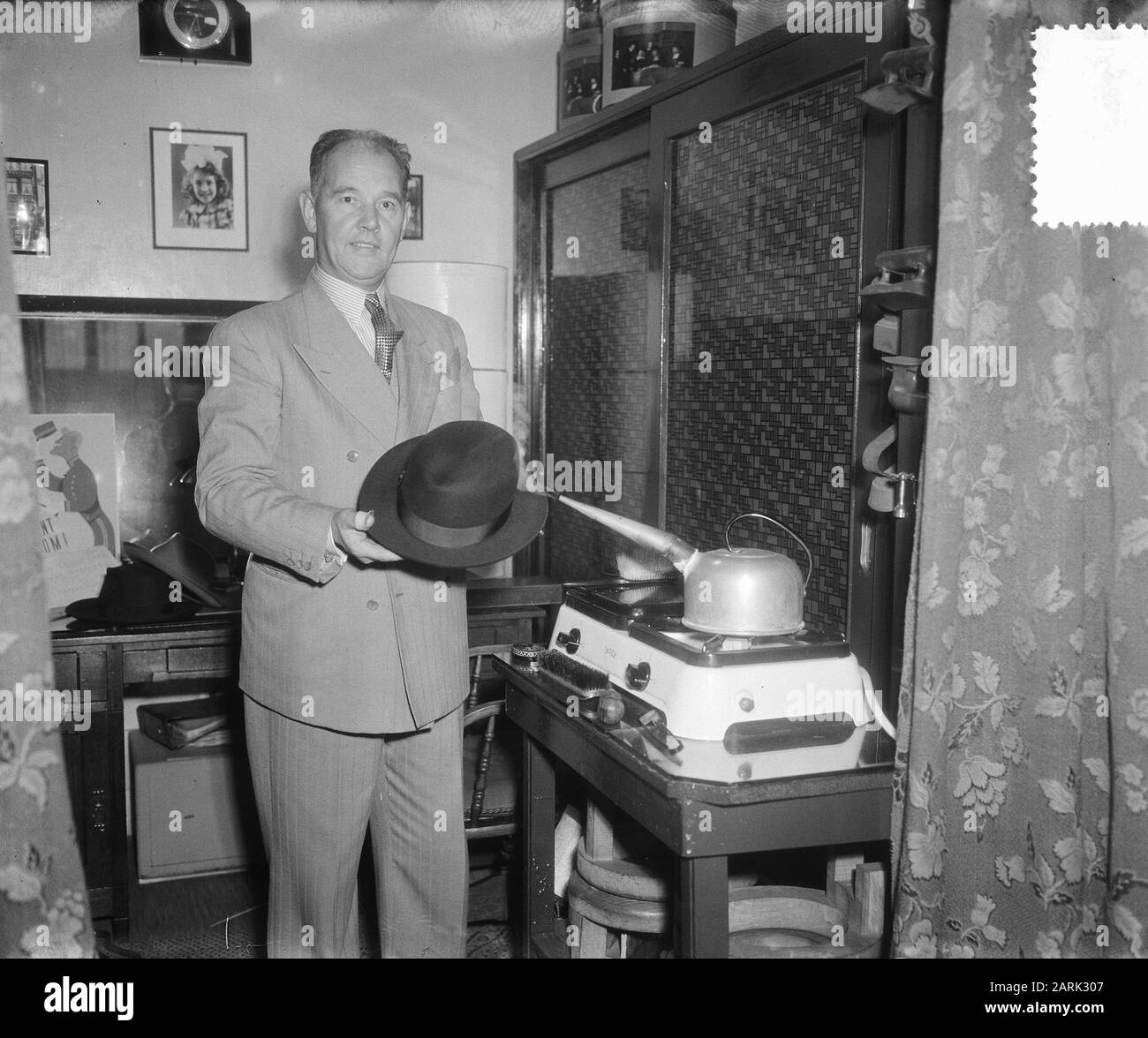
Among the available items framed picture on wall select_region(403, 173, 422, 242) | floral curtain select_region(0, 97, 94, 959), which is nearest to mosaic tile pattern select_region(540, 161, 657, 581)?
framed picture on wall select_region(403, 173, 422, 242)

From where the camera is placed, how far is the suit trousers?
6.40 ft

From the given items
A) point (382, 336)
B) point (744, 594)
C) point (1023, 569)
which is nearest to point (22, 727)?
point (382, 336)

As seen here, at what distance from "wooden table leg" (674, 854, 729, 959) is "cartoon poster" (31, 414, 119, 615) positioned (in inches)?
87.4

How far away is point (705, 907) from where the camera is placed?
1.70 m

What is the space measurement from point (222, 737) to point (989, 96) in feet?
8.17

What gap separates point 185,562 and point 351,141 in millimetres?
1620

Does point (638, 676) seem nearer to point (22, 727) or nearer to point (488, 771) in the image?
point (22, 727)

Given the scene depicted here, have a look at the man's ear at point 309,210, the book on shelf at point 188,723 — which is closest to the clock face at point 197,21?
the man's ear at point 309,210

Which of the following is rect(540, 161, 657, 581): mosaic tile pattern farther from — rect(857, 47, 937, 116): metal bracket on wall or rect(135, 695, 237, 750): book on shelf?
rect(857, 47, 937, 116): metal bracket on wall

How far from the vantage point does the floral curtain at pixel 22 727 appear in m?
1.20

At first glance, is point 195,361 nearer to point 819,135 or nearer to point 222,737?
point 222,737

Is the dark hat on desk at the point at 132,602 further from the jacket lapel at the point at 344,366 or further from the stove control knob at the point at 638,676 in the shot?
the stove control knob at the point at 638,676

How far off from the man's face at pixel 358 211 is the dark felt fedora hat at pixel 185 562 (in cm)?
131
